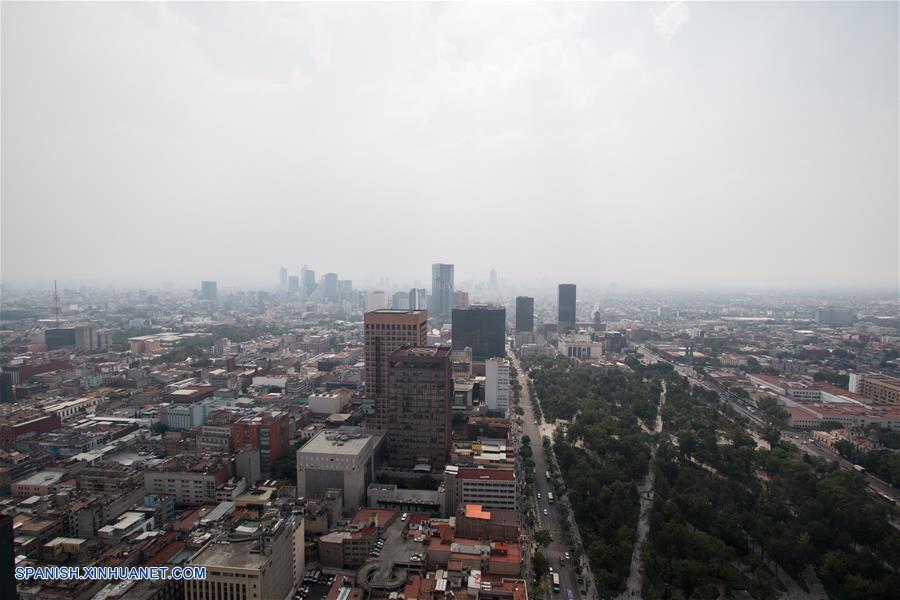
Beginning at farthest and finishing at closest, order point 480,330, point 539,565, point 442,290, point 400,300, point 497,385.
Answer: point 400,300 → point 442,290 → point 480,330 → point 497,385 → point 539,565

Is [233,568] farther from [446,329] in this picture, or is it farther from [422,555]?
[446,329]

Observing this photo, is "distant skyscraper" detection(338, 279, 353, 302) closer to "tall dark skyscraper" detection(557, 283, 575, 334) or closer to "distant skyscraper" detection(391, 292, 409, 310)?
"distant skyscraper" detection(391, 292, 409, 310)

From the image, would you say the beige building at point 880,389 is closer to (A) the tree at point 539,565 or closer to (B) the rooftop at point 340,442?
(A) the tree at point 539,565

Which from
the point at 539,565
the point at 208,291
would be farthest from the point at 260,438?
the point at 208,291

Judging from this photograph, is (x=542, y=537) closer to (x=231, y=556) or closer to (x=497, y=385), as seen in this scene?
(x=231, y=556)

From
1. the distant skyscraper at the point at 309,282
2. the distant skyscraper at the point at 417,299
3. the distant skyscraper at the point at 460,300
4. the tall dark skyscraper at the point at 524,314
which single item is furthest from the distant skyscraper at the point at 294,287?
the tall dark skyscraper at the point at 524,314

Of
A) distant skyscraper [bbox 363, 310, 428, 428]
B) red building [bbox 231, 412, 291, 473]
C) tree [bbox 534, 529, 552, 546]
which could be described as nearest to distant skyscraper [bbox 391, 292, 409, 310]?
distant skyscraper [bbox 363, 310, 428, 428]

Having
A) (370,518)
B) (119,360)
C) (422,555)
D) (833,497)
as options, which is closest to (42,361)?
(119,360)
